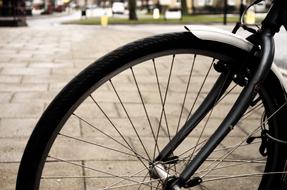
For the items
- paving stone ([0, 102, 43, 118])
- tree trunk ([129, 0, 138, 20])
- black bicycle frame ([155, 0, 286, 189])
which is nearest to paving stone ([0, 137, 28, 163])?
paving stone ([0, 102, 43, 118])

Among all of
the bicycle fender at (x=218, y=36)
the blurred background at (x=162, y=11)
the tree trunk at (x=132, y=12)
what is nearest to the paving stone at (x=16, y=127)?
the blurred background at (x=162, y=11)

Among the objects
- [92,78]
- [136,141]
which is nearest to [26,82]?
[136,141]

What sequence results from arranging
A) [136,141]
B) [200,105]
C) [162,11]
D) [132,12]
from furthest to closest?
[162,11] → [132,12] → [136,141] → [200,105]

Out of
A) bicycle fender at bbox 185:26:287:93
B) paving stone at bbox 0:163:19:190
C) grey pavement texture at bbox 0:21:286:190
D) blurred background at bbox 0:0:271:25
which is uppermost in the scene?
bicycle fender at bbox 185:26:287:93

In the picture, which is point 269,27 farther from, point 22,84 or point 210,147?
point 22,84

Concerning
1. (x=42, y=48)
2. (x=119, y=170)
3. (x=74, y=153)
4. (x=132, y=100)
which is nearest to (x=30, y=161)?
(x=119, y=170)

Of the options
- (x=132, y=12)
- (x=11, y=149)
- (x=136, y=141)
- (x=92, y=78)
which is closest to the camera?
(x=92, y=78)

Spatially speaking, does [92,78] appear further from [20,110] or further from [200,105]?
[20,110]

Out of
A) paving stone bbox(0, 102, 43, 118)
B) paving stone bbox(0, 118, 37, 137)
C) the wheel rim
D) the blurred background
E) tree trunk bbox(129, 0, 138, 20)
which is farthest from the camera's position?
tree trunk bbox(129, 0, 138, 20)

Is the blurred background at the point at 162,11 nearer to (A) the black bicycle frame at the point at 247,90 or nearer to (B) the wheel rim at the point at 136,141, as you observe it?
(A) the black bicycle frame at the point at 247,90

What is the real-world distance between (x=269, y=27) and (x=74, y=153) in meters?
1.94

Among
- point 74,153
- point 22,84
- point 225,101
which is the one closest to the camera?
point 74,153

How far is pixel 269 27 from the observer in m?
1.77

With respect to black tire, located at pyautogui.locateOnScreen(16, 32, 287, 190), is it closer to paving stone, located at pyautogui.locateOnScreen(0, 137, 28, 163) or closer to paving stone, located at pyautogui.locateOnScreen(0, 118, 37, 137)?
paving stone, located at pyautogui.locateOnScreen(0, 137, 28, 163)
